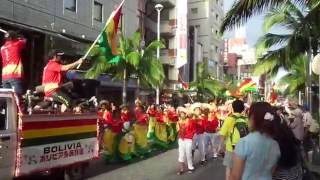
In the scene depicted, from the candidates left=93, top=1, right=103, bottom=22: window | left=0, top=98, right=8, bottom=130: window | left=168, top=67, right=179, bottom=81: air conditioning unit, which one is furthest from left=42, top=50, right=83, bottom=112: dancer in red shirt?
left=168, top=67, right=179, bottom=81: air conditioning unit

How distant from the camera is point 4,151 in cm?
969

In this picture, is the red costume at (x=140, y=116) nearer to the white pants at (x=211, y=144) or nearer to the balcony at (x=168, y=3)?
the white pants at (x=211, y=144)

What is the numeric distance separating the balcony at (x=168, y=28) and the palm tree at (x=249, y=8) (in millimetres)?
43935

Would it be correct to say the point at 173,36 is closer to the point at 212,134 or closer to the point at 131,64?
the point at 131,64

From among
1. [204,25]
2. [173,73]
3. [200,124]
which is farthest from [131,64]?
[204,25]

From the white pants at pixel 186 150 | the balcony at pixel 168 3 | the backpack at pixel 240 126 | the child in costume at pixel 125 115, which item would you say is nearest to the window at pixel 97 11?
the child in costume at pixel 125 115

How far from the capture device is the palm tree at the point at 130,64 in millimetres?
27859

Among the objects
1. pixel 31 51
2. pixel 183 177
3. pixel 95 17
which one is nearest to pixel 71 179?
pixel 183 177

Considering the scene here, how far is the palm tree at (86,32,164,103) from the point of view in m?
27.9

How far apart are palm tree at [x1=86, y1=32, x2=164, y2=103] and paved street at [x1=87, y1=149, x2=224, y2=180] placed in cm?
1054

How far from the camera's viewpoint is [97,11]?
33281 millimetres

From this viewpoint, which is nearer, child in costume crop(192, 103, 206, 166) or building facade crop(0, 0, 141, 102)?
child in costume crop(192, 103, 206, 166)

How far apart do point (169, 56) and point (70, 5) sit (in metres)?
29.6

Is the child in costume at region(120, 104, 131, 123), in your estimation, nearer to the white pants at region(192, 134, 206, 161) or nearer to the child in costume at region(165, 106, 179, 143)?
the white pants at region(192, 134, 206, 161)
